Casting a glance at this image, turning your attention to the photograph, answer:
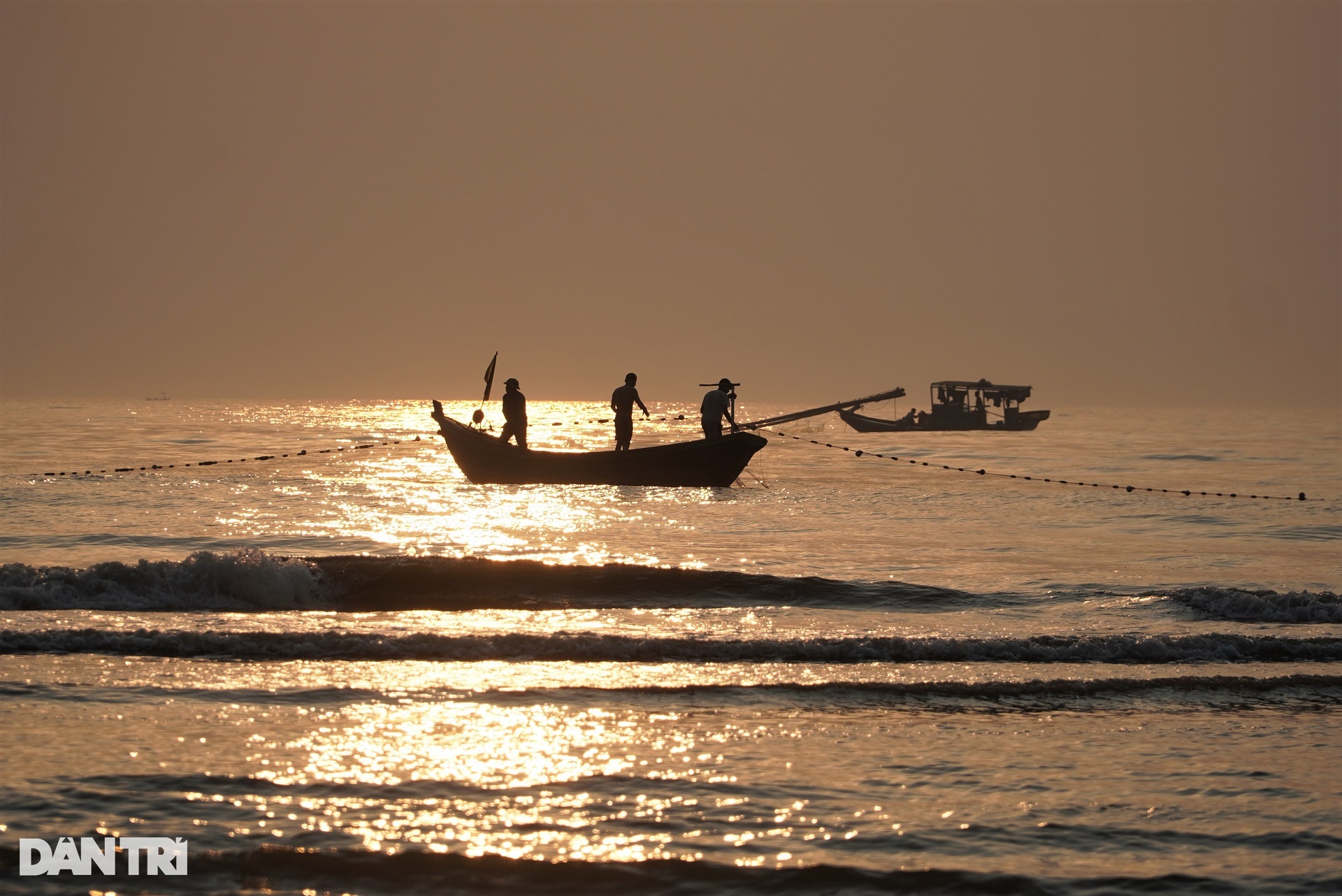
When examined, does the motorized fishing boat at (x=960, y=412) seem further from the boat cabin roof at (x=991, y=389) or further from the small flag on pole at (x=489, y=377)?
the small flag on pole at (x=489, y=377)

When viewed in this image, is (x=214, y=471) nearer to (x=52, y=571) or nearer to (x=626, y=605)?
(x=52, y=571)

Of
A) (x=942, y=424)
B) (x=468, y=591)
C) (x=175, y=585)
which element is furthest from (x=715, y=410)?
(x=942, y=424)

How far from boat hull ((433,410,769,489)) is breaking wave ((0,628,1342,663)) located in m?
14.1

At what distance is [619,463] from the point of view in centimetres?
2356

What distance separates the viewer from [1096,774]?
6.03 meters

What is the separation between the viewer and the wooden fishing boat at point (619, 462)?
23.7 meters

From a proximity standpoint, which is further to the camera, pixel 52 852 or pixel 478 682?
pixel 478 682

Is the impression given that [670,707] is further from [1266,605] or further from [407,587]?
[1266,605]

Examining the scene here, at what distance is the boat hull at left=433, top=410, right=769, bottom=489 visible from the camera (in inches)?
931

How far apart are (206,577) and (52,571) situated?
1.60m

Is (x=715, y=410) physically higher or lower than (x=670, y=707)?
higher

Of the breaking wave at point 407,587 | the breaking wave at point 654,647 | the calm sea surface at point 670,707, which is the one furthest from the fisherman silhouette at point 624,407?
the breaking wave at point 654,647

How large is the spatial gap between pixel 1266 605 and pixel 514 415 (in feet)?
53.2

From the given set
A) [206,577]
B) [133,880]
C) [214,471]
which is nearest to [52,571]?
[206,577]
